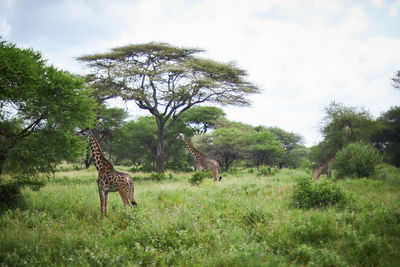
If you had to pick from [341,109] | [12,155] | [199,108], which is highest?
[199,108]

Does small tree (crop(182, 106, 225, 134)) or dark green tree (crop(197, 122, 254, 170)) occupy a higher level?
small tree (crop(182, 106, 225, 134))

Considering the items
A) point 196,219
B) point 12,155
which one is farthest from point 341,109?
point 12,155

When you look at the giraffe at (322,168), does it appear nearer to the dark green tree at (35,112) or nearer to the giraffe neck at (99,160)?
the giraffe neck at (99,160)

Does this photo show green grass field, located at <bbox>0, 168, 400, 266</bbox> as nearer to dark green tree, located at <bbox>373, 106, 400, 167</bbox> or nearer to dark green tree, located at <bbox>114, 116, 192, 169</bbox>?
dark green tree, located at <bbox>373, 106, 400, 167</bbox>

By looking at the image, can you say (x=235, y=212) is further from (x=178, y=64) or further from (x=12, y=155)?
(x=178, y=64)

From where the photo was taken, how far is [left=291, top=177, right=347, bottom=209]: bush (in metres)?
7.59

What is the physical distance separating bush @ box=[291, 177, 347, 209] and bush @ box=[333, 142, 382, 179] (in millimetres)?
5532

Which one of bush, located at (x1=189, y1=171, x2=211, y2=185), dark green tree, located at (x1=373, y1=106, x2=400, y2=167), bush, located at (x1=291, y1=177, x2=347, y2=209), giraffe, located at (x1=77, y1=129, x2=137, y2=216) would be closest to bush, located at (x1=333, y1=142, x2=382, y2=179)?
bush, located at (x1=291, y1=177, x2=347, y2=209)

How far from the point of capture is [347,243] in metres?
4.86

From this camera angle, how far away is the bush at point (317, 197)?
24.9 ft

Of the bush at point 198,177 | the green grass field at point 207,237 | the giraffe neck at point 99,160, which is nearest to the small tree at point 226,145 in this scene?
the bush at point 198,177

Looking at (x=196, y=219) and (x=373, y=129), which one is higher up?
(x=373, y=129)

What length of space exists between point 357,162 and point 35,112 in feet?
46.0

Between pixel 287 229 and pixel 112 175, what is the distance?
5.13m
